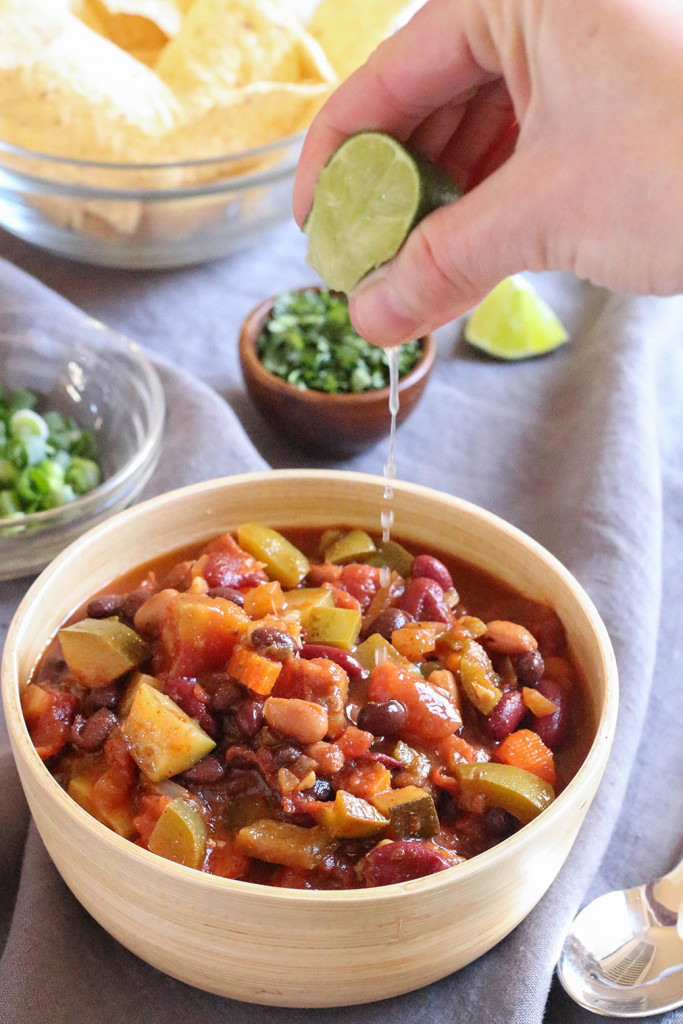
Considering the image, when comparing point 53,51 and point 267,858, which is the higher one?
point 53,51

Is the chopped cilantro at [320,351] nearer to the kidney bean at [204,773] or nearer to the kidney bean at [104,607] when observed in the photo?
the kidney bean at [104,607]

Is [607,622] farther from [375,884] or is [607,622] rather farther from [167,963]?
[167,963]

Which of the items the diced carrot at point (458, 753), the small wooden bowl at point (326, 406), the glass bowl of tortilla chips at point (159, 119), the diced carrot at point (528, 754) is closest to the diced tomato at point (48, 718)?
the diced carrot at point (458, 753)

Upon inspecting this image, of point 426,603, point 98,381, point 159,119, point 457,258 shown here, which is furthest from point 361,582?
point 159,119

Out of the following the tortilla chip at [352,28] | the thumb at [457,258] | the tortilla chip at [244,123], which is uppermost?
the thumb at [457,258]

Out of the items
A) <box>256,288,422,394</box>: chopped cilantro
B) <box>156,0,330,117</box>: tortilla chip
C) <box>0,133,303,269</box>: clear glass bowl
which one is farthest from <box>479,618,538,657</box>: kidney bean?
<box>156,0,330,117</box>: tortilla chip

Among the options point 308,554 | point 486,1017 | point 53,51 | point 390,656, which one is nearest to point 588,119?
point 390,656

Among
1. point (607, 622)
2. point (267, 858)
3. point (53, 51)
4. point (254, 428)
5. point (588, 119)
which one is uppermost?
point (588, 119)

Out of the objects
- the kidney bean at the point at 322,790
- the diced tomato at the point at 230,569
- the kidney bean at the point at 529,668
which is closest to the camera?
the kidney bean at the point at 322,790
